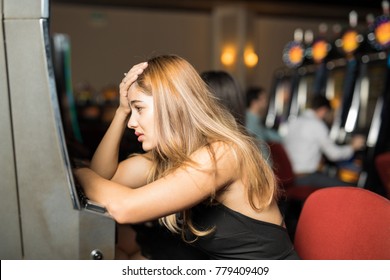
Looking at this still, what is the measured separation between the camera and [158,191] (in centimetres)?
105

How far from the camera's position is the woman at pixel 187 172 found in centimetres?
105

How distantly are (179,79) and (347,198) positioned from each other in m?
0.58

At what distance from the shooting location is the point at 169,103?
3.44 ft

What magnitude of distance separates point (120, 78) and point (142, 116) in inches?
7.6

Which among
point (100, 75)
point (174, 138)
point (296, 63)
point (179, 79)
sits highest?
point (179, 79)

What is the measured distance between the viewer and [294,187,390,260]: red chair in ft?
4.05

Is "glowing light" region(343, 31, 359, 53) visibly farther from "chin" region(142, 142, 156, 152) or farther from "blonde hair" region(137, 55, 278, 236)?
"chin" region(142, 142, 156, 152)

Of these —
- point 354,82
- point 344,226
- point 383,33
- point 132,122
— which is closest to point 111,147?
point 132,122

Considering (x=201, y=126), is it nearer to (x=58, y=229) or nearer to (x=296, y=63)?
(x=58, y=229)

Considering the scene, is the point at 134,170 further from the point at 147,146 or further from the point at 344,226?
the point at 344,226

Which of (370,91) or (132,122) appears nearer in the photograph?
(132,122)

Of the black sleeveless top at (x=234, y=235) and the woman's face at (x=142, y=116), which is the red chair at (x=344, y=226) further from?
the woman's face at (x=142, y=116)
